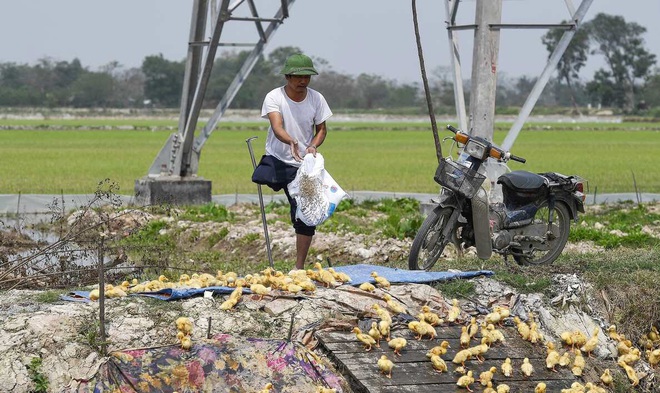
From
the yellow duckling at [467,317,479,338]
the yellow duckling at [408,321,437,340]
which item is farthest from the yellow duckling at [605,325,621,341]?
the yellow duckling at [408,321,437,340]

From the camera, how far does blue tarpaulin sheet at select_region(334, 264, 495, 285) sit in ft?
23.8

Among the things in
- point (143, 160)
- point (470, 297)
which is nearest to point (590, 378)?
point (470, 297)

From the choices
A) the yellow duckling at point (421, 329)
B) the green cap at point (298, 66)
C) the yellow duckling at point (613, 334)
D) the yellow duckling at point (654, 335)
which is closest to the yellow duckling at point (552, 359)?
the yellow duckling at point (421, 329)

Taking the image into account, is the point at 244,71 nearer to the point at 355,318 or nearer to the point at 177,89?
the point at 355,318

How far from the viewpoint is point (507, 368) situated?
622cm

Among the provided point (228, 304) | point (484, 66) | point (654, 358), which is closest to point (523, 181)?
point (654, 358)

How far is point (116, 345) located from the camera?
19.3 feet

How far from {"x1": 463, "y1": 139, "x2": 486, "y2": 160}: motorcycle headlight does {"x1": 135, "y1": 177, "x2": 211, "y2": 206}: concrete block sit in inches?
294

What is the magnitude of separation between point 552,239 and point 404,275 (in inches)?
81.9

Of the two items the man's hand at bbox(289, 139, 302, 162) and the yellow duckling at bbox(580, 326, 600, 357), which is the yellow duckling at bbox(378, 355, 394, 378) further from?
the man's hand at bbox(289, 139, 302, 162)

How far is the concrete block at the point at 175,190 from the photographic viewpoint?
50.2ft

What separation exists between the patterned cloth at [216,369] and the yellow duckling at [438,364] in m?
0.53

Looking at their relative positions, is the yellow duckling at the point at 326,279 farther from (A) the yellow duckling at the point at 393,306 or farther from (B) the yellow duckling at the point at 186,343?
(B) the yellow duckling at the point at 186,343

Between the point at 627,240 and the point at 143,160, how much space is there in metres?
18.2
